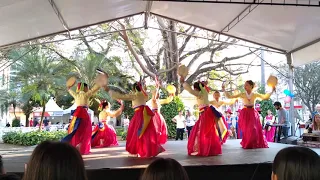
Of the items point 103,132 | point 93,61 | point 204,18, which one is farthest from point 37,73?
point 204,18

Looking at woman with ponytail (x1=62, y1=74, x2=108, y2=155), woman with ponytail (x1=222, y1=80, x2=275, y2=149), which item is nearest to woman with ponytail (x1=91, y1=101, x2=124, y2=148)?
woman with ponytail (x1=62, y1=74, x2=108, y2=155)

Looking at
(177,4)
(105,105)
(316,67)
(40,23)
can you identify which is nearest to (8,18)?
(40,23)

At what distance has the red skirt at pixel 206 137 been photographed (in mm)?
6121

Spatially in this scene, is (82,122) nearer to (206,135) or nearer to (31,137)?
(206,135)

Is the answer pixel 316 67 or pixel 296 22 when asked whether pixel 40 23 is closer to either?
pixel 296 22

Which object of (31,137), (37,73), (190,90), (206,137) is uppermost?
(37,73)

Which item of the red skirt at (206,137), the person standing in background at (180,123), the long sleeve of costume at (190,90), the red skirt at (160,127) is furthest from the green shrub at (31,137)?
the red skirt at (206,137)

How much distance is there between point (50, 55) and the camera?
56.0 feet

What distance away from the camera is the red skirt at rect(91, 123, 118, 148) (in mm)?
8414

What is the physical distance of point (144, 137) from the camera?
5855mm

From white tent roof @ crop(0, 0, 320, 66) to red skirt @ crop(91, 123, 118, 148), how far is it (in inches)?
100

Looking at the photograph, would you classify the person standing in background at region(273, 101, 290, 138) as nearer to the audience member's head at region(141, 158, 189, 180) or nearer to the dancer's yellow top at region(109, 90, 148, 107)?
the dancer's yellow top at region(109, 90, 148, 107)

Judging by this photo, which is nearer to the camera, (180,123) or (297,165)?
(297,165)

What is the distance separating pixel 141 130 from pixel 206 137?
3.83 feet
